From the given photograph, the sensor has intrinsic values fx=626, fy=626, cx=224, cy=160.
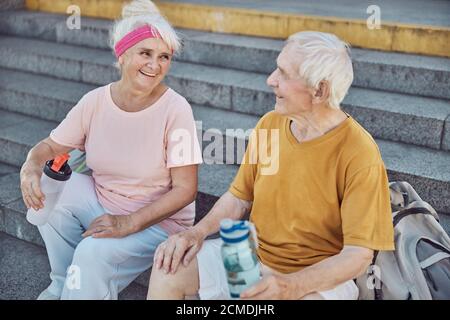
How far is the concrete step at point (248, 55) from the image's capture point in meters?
4.25

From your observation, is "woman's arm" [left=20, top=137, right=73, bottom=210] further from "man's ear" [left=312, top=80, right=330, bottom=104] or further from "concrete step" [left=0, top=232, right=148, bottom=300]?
"man's ear" [left=312, top=80, right=330, bottom=104]

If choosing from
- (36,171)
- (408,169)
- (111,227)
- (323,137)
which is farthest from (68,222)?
(408,169)

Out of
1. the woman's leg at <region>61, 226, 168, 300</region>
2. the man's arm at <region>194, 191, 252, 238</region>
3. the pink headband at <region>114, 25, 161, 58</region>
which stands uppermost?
the pink headband at <region>114, 25, 161, 58</region>

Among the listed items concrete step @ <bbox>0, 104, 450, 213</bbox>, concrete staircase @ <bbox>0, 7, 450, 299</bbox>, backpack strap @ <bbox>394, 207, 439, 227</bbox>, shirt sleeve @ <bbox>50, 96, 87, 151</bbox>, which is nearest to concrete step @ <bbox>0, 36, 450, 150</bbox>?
concrete staircase @ <bbox>0, 7, 450, 299</bbox>

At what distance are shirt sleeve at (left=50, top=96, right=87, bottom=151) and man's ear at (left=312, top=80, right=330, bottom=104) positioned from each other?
4.24ft

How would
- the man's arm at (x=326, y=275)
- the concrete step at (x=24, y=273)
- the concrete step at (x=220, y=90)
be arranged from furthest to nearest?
the concrete step at (x=220, y=90), the concrete step at (x=24, y=273), the man's arm at (x=326, y=275)

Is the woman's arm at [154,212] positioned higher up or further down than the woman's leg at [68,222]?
higher up

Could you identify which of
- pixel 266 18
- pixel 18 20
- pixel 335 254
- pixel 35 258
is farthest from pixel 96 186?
pixel 18 20

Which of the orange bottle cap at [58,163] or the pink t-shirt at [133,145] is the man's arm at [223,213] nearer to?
the pink t-shirt at [133,145]

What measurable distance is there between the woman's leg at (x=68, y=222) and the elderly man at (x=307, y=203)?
0.80 m

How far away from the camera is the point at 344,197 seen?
2.44 metres

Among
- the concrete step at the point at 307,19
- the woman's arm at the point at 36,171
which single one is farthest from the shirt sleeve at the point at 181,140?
the concrete step at the point at 307,19

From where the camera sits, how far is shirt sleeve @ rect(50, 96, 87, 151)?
3223mm

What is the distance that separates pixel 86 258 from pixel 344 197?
48.0 inches
